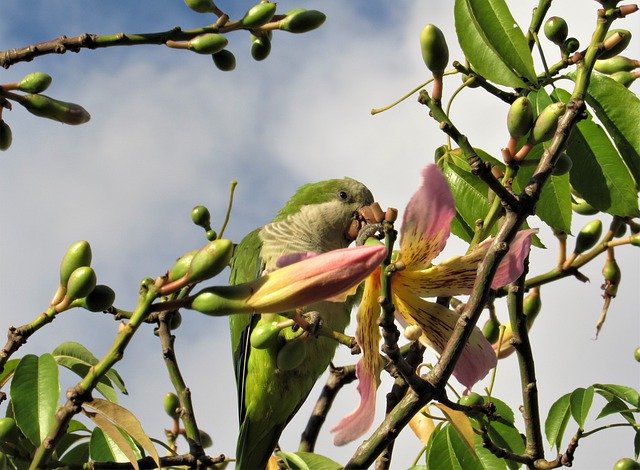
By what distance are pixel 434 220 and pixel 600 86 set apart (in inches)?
38.2

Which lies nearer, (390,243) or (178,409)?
(390,243)

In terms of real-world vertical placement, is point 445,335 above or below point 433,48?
below

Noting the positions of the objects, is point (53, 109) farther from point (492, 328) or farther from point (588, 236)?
point (588, 236)

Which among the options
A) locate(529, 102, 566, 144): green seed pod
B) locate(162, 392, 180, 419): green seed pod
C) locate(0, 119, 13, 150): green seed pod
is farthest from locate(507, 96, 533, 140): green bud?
locate(162, 392, 180, 419): green seed pod

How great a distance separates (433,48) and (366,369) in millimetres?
697

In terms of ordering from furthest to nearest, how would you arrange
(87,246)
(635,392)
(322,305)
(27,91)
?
(322,305) → (635,392) → (27,91) → (87,246)

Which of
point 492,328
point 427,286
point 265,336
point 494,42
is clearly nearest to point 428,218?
point 427,286

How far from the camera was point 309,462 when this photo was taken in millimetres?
2811

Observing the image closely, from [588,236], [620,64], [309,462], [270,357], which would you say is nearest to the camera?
[620,64]

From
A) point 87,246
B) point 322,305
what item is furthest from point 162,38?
point 322,305

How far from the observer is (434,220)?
1.71 metres

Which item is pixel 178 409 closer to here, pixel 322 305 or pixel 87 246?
pixel 322 305

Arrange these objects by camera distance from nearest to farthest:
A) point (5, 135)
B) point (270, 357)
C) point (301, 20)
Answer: point (5, 135) < point (301, 20) < point (270, 357)

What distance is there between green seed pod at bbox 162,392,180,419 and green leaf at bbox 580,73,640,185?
2.13 meters
